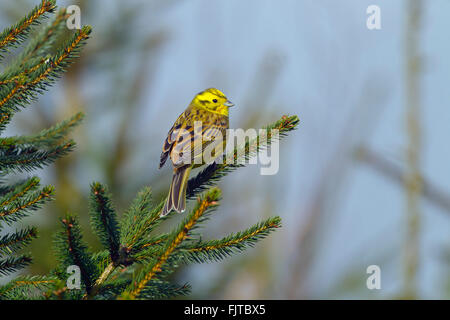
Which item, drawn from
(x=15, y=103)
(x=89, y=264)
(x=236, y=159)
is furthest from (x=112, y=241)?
(x=236, y=159)

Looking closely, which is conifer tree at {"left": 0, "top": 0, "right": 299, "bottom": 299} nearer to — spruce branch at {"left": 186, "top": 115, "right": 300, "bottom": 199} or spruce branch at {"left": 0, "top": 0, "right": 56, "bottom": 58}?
spruce branch at {"left": 0, "top": 0, "right": 56, "bottom": 58}

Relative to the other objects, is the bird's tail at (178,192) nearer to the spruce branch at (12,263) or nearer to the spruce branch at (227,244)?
the spruce branch at (227,244)

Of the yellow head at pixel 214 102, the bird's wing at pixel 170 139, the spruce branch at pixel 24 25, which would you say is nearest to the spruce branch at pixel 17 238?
the spruce branch at pixel 24 25

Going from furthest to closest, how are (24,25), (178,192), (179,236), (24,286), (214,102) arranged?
1. (214,102)
2. (178,192)
3. (24,25)
4. (24,286)
5. (179,236)

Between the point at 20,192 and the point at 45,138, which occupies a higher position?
the point at 45,138

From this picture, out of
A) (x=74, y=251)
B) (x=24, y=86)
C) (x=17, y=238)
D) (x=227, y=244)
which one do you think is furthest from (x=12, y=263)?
(x=227, y=244)

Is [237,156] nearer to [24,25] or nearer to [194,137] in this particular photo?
[194,137]

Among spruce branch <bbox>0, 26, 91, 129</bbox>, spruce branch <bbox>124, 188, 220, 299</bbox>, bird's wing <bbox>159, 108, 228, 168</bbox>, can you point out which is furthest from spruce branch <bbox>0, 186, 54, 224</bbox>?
bird's wing <bbox>159, 108, 228, 168</bbox>
